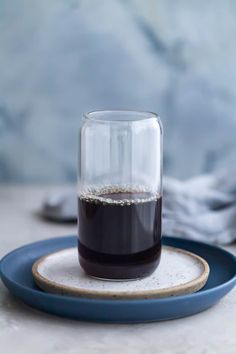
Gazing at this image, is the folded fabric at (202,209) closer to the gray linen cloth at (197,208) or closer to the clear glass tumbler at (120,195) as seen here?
the gray linen cloth at (197,208)

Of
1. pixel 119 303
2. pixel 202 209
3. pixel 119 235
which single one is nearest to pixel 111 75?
pixel 202 209

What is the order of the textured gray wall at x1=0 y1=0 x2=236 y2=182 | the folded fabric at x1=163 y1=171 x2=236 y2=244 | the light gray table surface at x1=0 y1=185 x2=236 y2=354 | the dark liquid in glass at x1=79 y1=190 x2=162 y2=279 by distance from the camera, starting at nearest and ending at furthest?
the light gray table surface at x1=0 y1=185 x2=236 y2=354, the dark liquid in glass at x1=79 y1=190 x2=162 y2=279, the folded fabric at x1=163 y1=171 x2=236 y2=244, the textured gray wall at x1=0 y1=0 x2=236 y2=182

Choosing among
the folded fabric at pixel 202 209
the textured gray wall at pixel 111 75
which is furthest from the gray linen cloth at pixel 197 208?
the textured gray wall at pixel 111 75

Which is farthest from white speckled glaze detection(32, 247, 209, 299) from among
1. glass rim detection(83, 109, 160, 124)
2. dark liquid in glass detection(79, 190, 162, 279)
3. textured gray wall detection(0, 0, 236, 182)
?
textured gray wall detection(0, 0, 236, 182)

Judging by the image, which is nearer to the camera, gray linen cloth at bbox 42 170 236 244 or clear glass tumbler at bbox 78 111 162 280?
clear glass tumbler at bbox 78 111 162 280

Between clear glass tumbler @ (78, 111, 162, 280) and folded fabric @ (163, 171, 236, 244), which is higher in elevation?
clear glass tumbler @ (78, 111, 162, 280)

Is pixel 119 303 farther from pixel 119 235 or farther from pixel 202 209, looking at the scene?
pixel 202 209

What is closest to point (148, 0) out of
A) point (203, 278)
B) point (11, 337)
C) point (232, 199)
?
point (232, 199)

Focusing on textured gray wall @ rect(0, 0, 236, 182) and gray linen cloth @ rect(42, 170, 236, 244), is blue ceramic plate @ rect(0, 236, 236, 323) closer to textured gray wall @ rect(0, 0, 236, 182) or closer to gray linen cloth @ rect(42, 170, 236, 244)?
gray linen cloth @ rect(42, 170, 236, 244)
